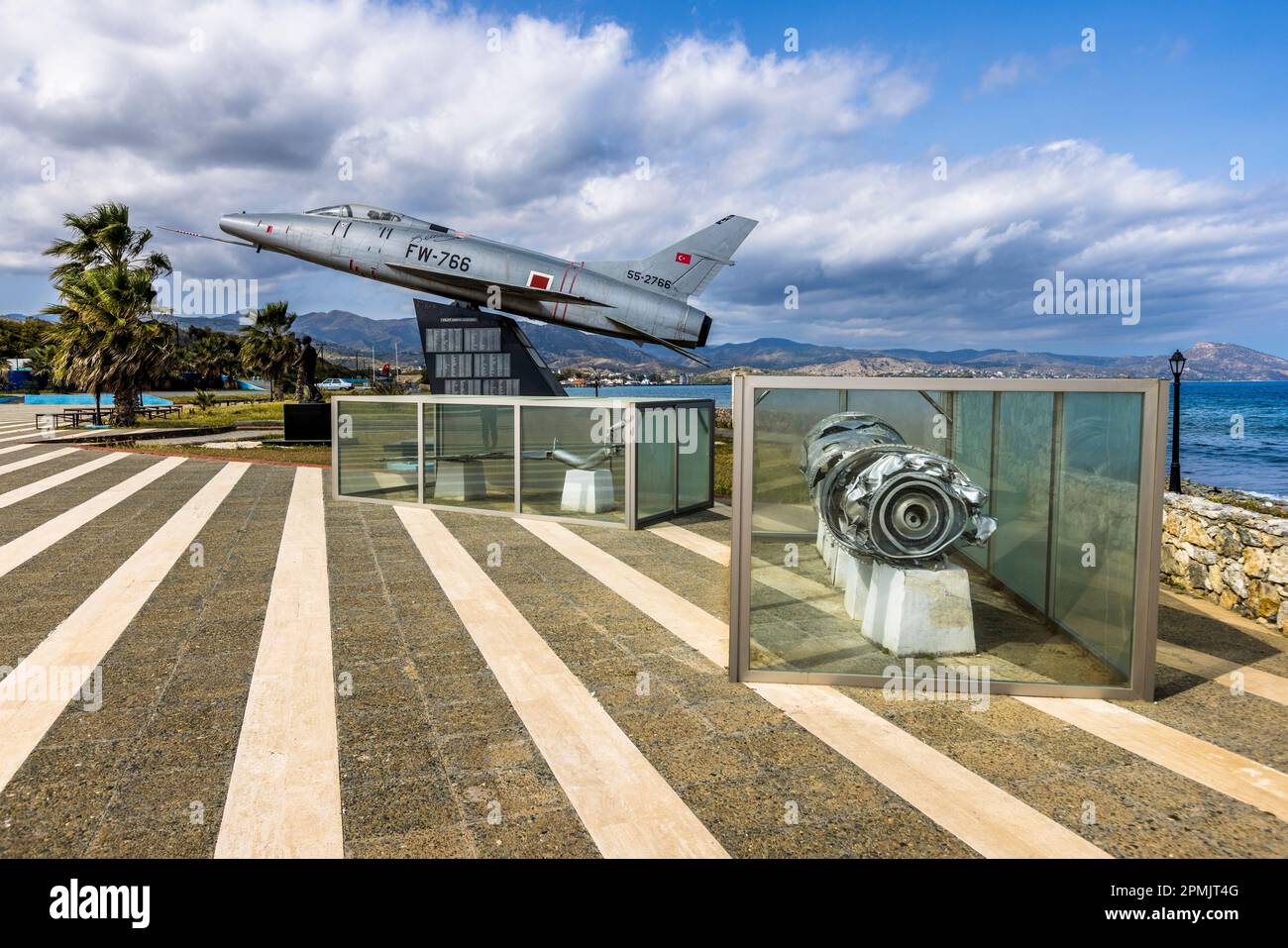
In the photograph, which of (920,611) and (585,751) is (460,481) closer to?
(920,611)

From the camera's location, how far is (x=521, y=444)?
1347cm

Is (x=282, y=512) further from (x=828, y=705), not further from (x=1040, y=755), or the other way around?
(x=1040, y=755)

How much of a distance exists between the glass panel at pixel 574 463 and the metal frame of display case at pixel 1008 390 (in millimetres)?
6772

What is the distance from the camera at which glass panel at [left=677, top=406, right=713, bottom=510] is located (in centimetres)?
1382

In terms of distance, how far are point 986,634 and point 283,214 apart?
17926 millimetres

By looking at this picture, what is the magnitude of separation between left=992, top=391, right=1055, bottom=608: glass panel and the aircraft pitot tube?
1017 mm

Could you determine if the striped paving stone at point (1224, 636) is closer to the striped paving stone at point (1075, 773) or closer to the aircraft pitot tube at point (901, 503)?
the striped paving stone at point (1075, 773)

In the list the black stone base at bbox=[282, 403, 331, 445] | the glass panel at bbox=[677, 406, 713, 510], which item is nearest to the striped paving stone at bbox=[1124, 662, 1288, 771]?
the glass panel at bbox=[677, 406, 713, 510]

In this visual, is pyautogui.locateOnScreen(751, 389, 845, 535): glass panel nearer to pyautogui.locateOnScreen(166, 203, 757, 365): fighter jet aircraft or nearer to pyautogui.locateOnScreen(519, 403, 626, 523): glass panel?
pyautogui.locateOnScreen(519, 403, 626, 523): glass panel

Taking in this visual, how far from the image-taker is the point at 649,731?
16.6 feet

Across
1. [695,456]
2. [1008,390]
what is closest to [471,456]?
[695,456]

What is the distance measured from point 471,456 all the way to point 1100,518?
10.5m

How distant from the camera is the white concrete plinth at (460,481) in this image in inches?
555
